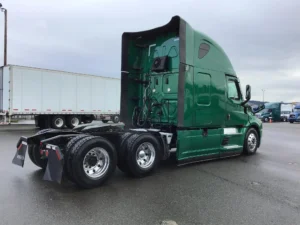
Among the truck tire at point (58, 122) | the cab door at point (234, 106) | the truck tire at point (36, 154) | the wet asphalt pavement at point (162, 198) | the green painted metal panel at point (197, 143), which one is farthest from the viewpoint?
the truck tire at point (58, 122)

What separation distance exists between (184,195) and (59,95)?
15305 mm

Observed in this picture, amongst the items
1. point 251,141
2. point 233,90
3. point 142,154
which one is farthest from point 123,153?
point 251,141

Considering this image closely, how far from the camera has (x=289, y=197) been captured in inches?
183

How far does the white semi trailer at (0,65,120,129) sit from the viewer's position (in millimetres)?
16297

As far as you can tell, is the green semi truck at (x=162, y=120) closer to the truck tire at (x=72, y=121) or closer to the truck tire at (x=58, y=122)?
the truck tire at (x=58, y=122)

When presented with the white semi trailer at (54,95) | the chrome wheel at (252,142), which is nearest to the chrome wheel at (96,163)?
the chrome wheel at (252,142)

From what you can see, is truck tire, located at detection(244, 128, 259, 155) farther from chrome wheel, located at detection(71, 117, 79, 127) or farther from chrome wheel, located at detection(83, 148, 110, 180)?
chrome wheel, located at detection(71, 117, 79, 127)

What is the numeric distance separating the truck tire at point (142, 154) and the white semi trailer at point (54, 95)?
12.1m

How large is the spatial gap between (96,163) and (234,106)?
4.79m

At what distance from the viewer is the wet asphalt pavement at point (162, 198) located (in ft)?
12.0

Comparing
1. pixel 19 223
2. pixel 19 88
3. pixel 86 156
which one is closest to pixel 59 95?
pixel 19 88

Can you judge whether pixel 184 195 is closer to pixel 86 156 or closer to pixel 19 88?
pixel 86 156

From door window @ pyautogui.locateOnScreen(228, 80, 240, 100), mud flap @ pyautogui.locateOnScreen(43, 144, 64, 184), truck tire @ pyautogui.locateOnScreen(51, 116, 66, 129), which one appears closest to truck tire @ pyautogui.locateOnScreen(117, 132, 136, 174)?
mud flap @ pyautogui.locateOnScreen(43, 144, 64, 184)

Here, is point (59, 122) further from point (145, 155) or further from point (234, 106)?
point (145, 155)
